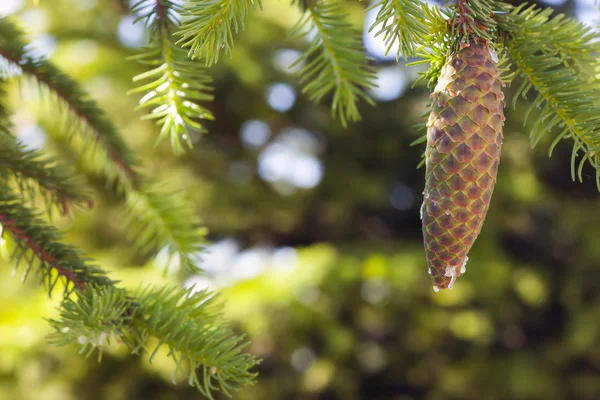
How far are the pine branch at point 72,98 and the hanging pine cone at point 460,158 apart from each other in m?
0.50

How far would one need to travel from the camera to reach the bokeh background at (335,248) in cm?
255

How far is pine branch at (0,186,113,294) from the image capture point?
1.92ft

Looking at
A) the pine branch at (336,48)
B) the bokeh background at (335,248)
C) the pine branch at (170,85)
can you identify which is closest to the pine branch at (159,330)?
the pine branch at (170,85)

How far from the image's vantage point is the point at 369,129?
3250mm

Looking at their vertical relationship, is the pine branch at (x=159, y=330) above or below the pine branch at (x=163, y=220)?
above

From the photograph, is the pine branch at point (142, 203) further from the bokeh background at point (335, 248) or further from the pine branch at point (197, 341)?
the bokeh background at point (335, 248)

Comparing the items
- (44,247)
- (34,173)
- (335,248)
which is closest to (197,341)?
(44,247)

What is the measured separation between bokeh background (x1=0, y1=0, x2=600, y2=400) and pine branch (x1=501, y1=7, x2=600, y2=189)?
70.6 inches

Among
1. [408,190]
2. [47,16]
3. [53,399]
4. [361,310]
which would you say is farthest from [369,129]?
[53,399]

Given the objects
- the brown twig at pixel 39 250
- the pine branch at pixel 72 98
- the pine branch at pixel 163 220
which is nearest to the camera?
the brown twig at pixel 39 250

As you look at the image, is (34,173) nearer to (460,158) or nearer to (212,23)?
(212,23)

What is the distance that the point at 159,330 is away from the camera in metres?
0.54

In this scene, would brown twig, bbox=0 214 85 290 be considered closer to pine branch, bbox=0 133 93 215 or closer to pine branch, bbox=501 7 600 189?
pine branch, bbox=0 133 93 215

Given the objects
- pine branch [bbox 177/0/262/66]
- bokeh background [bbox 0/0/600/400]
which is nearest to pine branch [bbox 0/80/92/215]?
Answer: pine branch [bbox 177/0/262/66]
